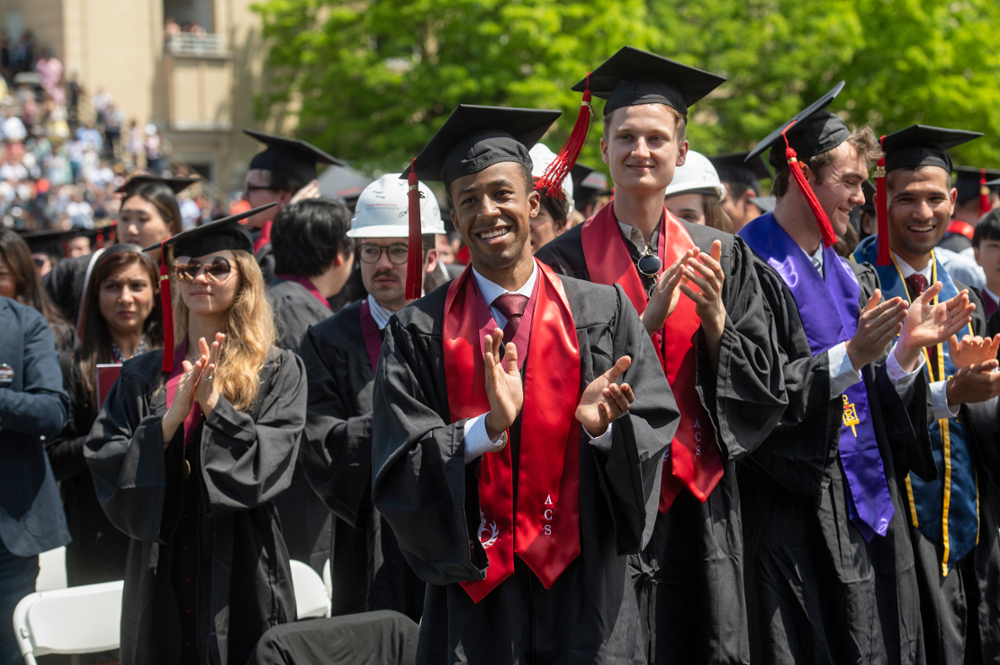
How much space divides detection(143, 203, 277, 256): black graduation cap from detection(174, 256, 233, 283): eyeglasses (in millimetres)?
47

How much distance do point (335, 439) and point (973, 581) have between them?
269cm

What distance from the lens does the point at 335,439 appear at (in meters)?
3.88

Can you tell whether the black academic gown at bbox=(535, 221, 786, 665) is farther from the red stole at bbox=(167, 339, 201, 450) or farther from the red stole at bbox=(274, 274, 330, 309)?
the red stole at bbox=(274, 274, 330, 309)

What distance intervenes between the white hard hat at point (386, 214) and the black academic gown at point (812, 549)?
1540 millimetres

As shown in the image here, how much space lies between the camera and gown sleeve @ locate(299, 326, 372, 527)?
151 inches

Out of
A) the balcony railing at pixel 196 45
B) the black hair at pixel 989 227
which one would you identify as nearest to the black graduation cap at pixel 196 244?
the black hair at pixel 989 227

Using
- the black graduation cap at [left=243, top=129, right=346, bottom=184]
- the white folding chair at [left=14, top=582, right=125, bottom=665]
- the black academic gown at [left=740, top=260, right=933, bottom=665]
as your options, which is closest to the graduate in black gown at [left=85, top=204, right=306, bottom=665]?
the white folding chair at [left=14, top=582, right=125, bottom=665]

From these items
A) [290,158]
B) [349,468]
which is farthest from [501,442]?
[290,158]

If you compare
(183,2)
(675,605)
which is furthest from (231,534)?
(183,2)

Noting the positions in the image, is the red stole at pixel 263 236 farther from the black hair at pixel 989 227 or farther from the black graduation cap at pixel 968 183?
the black graduation cap at pixel 968 183

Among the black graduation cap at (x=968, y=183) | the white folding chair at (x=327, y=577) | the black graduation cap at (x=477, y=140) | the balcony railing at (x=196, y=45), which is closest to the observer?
the black graduation cap at (x=477, y=140)

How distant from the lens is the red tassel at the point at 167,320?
384cm

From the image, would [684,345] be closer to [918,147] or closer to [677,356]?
[677,356]

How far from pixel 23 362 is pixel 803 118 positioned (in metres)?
3.44
